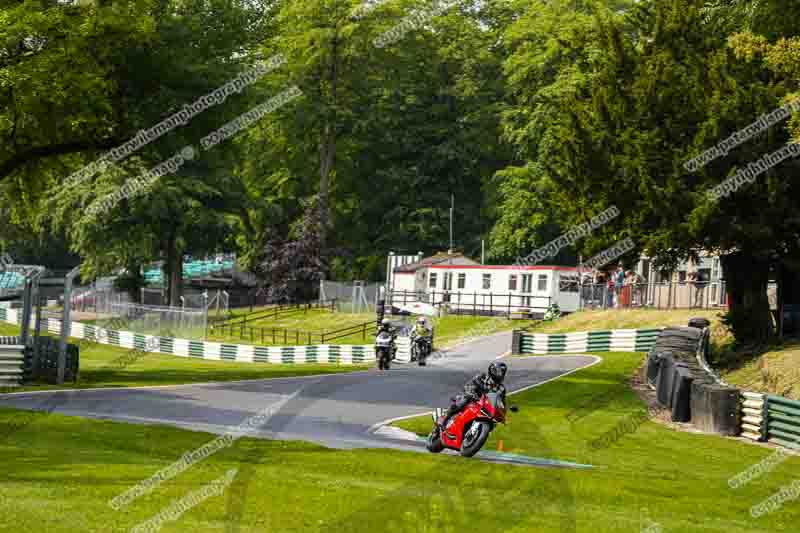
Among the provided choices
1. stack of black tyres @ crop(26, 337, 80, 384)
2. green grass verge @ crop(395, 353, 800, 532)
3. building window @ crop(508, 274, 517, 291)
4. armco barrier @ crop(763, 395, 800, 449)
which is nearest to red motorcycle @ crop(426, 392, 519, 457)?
green grass verge @ crop(395, 353, 800, 532)

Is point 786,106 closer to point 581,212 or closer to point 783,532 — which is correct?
point 581,212

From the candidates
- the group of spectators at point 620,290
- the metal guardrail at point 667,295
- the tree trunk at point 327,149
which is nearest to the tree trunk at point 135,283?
the tree trunk at point 327,149

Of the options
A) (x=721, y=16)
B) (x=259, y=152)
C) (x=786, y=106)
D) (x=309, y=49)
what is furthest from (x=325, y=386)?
(x=259, y=152)

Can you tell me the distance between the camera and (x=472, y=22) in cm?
9281

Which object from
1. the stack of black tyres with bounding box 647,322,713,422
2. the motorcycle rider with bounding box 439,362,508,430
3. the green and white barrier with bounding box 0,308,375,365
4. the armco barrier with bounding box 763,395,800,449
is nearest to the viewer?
the motorcycle rider with bounding box 439,362,508,430

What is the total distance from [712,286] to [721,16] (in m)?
12.5

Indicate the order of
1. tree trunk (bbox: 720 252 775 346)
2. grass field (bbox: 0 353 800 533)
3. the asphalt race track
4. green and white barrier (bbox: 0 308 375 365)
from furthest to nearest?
green and white barrier (bbox: 0 308 375 365), tree trunk (bbox: 720 252 775 346), the asphalt race track, grass field (bbox: 0 353 800 533)

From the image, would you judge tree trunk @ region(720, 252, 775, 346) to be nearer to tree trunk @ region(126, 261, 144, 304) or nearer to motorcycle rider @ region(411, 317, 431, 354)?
motorcycle rider @ region(411, 317, 431, 354)

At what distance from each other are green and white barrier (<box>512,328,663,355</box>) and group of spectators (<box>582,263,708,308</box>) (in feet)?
13.4

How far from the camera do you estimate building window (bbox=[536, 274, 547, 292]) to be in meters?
60.1

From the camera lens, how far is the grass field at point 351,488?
1166 centimetres

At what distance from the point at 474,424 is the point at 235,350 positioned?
123 feet

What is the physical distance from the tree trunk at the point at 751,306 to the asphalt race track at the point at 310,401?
5386mm

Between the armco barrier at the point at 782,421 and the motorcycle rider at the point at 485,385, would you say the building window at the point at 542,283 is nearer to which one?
the armco barrier at the point at 782,421
